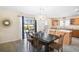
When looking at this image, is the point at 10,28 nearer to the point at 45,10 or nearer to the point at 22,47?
the point at 22,47

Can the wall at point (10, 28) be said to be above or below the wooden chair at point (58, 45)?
above

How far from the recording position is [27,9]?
196cm

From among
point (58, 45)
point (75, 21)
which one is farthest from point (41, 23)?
point (75, 21)

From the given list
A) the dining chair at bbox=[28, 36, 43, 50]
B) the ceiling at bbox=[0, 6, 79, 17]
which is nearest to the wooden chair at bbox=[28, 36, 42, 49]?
Result: the dining chair at bbox=[28, 36, 43, 50]

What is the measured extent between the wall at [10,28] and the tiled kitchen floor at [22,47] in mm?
97

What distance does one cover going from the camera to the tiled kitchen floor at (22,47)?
6.32ft

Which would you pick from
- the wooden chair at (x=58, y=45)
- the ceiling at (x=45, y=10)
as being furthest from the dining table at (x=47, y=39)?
the ceiling at (x=45, y=10)

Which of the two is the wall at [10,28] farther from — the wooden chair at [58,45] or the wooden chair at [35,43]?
the wooden chair at [58,45]

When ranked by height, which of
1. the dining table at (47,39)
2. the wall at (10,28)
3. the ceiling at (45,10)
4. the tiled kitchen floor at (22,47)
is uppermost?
the ceiling at (45,10)

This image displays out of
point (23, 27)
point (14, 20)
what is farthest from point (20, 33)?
point (14, 20)

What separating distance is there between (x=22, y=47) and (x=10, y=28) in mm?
451

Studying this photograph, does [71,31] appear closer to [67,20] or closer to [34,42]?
[67,20]

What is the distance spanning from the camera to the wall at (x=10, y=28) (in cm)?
192

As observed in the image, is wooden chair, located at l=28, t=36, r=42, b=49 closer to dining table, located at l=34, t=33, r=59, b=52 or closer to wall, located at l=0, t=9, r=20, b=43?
dining table, located at l=34, t=33, r=59, b=52
